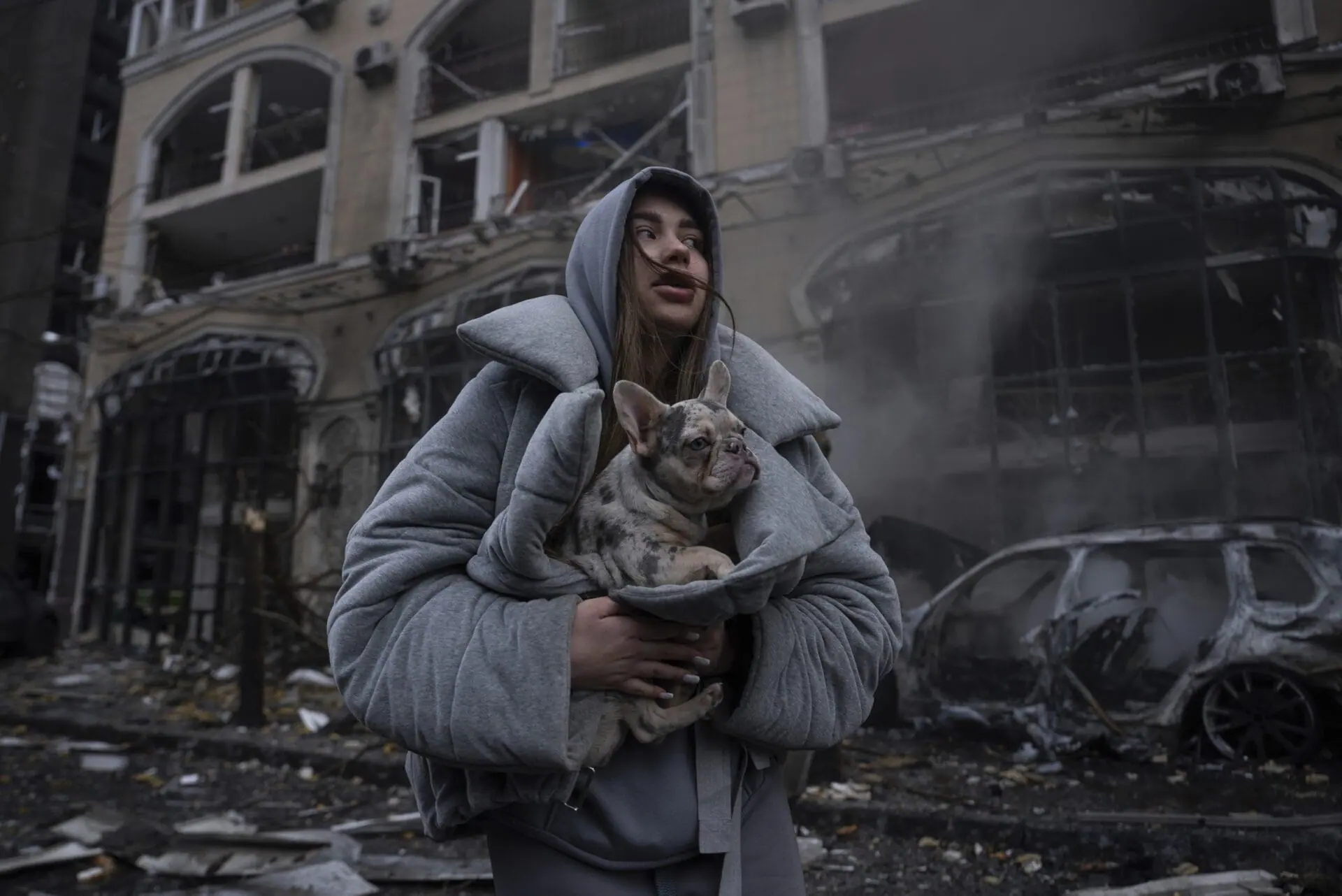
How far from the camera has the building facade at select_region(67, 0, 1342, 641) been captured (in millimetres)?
6617

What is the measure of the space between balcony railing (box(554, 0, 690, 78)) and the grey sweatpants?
1035 cm

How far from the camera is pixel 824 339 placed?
8078 mm

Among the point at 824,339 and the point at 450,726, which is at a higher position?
the point at 824,339

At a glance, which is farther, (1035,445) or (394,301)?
(394,301)

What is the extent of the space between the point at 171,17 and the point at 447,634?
18.6m

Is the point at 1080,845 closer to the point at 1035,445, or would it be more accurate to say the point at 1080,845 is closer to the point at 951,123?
the point at 1035,445

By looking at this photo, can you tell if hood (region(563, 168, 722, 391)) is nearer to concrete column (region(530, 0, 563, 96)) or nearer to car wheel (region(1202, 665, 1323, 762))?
car wheel (region(1202, 665, 1323, 762))

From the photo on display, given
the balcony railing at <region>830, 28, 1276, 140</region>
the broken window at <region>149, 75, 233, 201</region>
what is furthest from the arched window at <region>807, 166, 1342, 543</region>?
the broken window at <region>149, 75, 233, 201</region>

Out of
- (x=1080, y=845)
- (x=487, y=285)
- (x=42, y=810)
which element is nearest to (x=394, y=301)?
(x=487, y=285)

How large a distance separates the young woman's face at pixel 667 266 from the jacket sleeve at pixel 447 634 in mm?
391

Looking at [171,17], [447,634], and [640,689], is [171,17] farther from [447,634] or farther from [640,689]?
[640,689]

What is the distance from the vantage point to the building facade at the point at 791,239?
6.62 meters

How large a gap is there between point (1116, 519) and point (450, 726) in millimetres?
6873

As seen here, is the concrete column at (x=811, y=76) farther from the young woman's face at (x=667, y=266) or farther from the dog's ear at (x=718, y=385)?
the dog's ear at (x=718, y=385)
